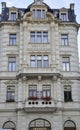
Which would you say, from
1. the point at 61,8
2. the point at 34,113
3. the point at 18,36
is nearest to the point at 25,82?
the point at 34,113

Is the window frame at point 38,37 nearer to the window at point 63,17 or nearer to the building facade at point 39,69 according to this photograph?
the building facade at point 39,69

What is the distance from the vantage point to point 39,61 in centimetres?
3506

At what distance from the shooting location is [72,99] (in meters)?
34.1

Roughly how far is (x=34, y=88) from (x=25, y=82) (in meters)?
1.19

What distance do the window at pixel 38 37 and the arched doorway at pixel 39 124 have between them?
29.9 ft

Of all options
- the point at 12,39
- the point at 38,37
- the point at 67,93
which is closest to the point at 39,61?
the point at 38,37

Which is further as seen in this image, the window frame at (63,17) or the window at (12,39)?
the window frame at (63,17)

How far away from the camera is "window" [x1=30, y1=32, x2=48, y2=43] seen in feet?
118

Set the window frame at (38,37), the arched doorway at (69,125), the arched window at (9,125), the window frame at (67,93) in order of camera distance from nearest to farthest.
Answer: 1. the arched window at (9,125)
2. the arched doorway at (69,125)
3. the window frame at (67,93)
4. the window frame at (38,37)

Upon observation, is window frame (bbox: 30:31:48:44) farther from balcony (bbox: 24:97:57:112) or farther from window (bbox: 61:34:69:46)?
balcony (bbox: 24:97:57:112)

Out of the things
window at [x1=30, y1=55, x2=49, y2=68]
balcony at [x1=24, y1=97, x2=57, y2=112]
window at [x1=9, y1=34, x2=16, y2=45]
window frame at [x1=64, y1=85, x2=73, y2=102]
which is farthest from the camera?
window at [x1=9, y1=34, x2=16, y2=45]

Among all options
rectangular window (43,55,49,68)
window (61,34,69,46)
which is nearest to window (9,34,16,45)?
rectangular window (43,55,49,68)

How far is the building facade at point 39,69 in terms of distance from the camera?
32844 millimetres

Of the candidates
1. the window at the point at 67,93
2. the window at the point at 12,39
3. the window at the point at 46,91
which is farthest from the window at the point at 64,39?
the window at the point at 46,91
